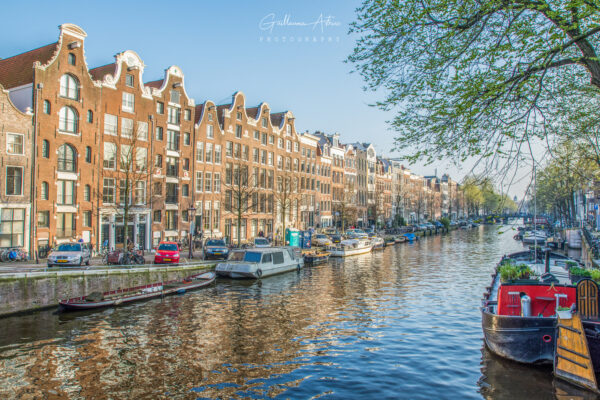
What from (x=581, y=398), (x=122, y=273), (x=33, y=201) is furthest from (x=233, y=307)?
(x=33, y=201)

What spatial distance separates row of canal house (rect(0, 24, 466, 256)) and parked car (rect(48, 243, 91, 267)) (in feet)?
12.1

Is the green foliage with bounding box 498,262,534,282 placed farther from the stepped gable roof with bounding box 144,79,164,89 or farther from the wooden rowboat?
the stepped gable roof with bounding box 144,79,164,89

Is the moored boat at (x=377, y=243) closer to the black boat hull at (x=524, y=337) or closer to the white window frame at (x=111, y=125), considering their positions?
the white window frame at (x=111, y=125)

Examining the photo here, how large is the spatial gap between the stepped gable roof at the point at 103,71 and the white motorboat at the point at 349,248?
94.7 ft

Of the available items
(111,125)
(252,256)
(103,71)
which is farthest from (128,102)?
(252,256)

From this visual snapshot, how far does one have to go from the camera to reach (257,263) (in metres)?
34.5

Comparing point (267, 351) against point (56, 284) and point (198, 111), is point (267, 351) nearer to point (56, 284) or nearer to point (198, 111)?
point (56, 284)

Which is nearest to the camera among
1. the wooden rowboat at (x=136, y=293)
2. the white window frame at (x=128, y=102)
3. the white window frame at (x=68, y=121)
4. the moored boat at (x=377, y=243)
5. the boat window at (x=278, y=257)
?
the wooden rowboat at (x=136, y=293)

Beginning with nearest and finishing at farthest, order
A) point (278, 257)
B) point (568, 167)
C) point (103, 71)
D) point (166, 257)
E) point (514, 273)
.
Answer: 1. point (568, 167)
2. point (514, 273)
3. point (166, 257)
4. point (278, 257)
5. point (103, 71)

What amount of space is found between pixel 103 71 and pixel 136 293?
27.1 m

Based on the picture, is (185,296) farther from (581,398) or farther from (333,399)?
(581,398)

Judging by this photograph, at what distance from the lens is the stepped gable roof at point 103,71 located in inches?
1698

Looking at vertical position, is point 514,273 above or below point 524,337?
above

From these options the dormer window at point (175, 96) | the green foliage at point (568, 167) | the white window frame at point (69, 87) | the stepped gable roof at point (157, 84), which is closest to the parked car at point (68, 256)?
the white window frame at point (69, 87)
